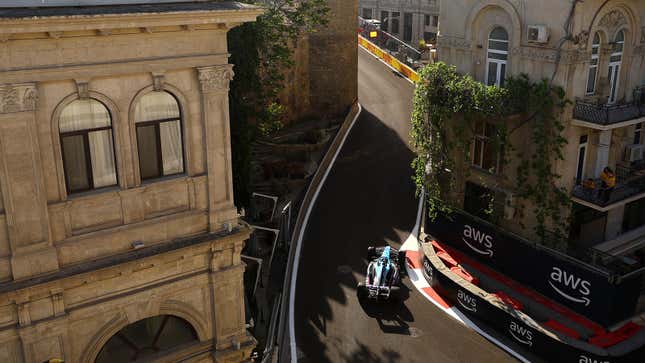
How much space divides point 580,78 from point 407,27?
46.3m

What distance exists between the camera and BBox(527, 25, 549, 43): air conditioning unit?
23.2m

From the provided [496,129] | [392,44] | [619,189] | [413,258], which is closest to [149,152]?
[496,129]

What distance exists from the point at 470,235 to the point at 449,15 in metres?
9.47

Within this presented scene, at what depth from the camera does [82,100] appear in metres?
13.1

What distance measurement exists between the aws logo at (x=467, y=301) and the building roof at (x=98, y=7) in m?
15.0

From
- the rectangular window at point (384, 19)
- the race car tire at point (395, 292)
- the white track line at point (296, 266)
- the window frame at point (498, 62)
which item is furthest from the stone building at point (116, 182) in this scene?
the rectangular window at point (384, 19)

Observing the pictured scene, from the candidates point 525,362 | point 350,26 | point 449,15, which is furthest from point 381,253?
point 350,26

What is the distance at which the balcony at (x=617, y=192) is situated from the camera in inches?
948

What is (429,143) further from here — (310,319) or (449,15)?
(310,319)

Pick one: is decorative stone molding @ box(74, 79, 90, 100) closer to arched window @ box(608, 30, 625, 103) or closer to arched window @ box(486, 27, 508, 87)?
arched window @ box(486, 27, 508, 87)

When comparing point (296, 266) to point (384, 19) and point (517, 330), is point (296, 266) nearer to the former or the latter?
point (517, 330)

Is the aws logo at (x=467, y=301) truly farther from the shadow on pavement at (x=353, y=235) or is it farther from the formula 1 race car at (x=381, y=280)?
the formula 1 race car at (x=381, y=280)

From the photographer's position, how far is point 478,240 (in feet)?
85.8

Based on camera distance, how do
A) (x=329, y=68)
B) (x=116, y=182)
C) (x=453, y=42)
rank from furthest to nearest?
(x=329, y=68), (x=453, y=42), (x=116, y=182)
